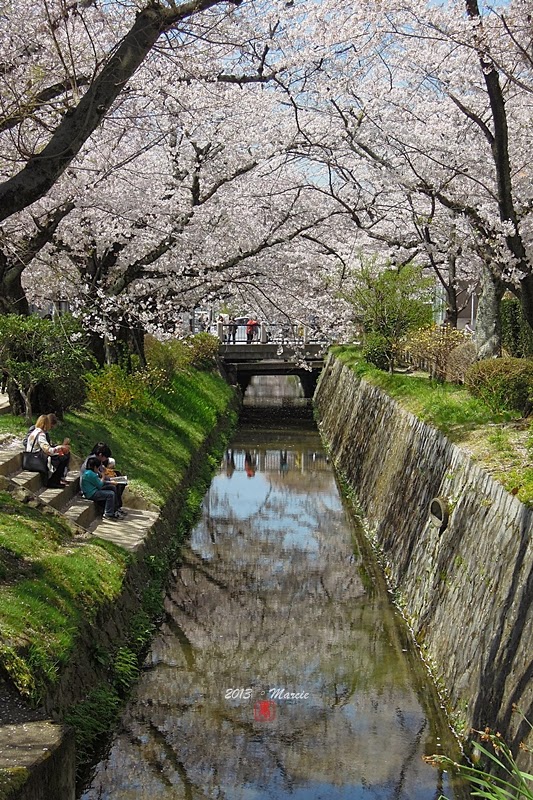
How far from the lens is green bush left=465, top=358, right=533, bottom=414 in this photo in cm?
1287

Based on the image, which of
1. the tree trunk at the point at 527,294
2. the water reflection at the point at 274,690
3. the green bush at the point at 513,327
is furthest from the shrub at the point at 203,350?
the tree trunk at the point at 527,294

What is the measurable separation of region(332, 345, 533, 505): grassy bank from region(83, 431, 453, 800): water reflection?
8.09 ft

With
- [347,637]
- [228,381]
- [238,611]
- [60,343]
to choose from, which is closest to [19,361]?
[60,343]

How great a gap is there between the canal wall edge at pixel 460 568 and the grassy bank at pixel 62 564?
3.39 metres

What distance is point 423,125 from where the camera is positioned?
15.8m

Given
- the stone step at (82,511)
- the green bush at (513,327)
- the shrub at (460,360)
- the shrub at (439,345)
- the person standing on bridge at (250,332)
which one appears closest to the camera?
the stone step at (82,511)

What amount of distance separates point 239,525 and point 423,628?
6.94 m

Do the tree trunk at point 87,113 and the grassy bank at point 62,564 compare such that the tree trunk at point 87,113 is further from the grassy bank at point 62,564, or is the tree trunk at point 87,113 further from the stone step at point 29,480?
the stone step at point 29,480

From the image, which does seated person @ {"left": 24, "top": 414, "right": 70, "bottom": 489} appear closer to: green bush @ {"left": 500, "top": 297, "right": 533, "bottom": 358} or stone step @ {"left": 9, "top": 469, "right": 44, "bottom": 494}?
stone step @ {"left": 9, "top": 469, "right": 44, "bottom": 494}

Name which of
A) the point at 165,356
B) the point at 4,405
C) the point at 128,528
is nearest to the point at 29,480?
the point at 128,528

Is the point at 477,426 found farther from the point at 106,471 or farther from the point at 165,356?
the point at 165,356

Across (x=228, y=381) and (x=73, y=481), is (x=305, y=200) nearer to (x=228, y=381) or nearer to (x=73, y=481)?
(x=73, y=481)

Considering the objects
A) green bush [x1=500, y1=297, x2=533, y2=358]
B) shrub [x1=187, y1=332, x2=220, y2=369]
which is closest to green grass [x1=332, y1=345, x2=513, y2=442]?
green bush [x1=500, y1=297, x2=533, y2=358]

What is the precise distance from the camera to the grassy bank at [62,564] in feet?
25.4
